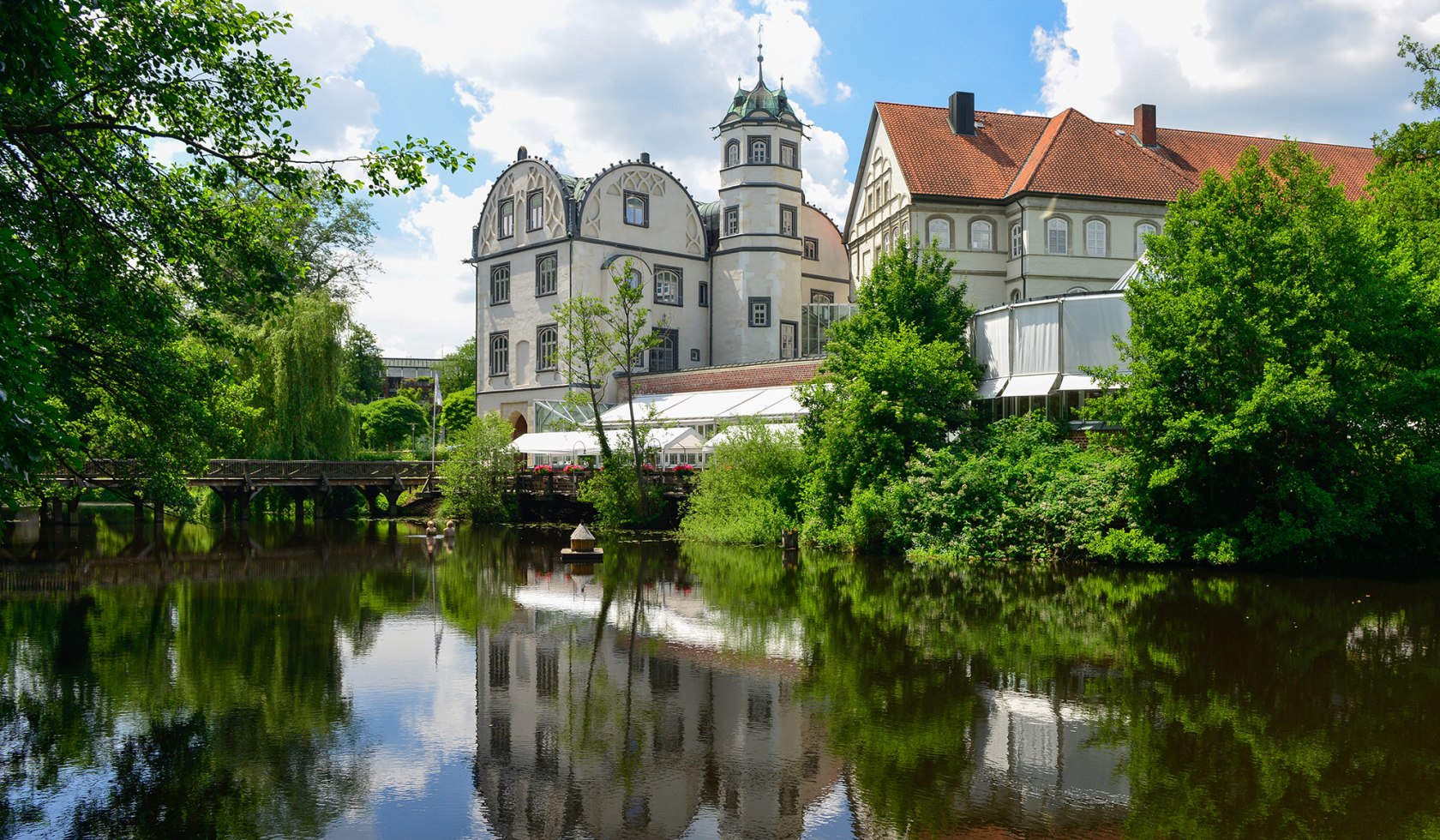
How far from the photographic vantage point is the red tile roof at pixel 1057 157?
40.2 m

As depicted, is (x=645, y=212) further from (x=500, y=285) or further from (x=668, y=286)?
(x=500, y=285)

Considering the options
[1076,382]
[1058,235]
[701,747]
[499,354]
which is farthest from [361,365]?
[701,747]

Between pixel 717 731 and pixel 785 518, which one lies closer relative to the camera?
pixel 717 731

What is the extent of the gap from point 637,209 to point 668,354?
7183 millimetres

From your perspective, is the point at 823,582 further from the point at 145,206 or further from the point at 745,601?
the point at 145,206

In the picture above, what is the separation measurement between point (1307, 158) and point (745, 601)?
1591 cm

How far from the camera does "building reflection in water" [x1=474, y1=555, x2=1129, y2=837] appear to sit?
8305 mm

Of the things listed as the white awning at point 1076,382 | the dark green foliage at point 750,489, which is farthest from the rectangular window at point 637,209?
the white awning at point 1076,382

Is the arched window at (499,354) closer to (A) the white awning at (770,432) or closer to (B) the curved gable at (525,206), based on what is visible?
(B) the curved gable at (525,206)

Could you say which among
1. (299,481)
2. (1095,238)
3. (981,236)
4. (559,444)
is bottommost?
(299,481)

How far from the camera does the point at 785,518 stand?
31.4 meters

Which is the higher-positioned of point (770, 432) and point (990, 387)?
point (990, 387)

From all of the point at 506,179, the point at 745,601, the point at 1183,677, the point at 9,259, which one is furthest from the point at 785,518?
the point at 506,179

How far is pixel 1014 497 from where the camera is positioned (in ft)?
86.1
